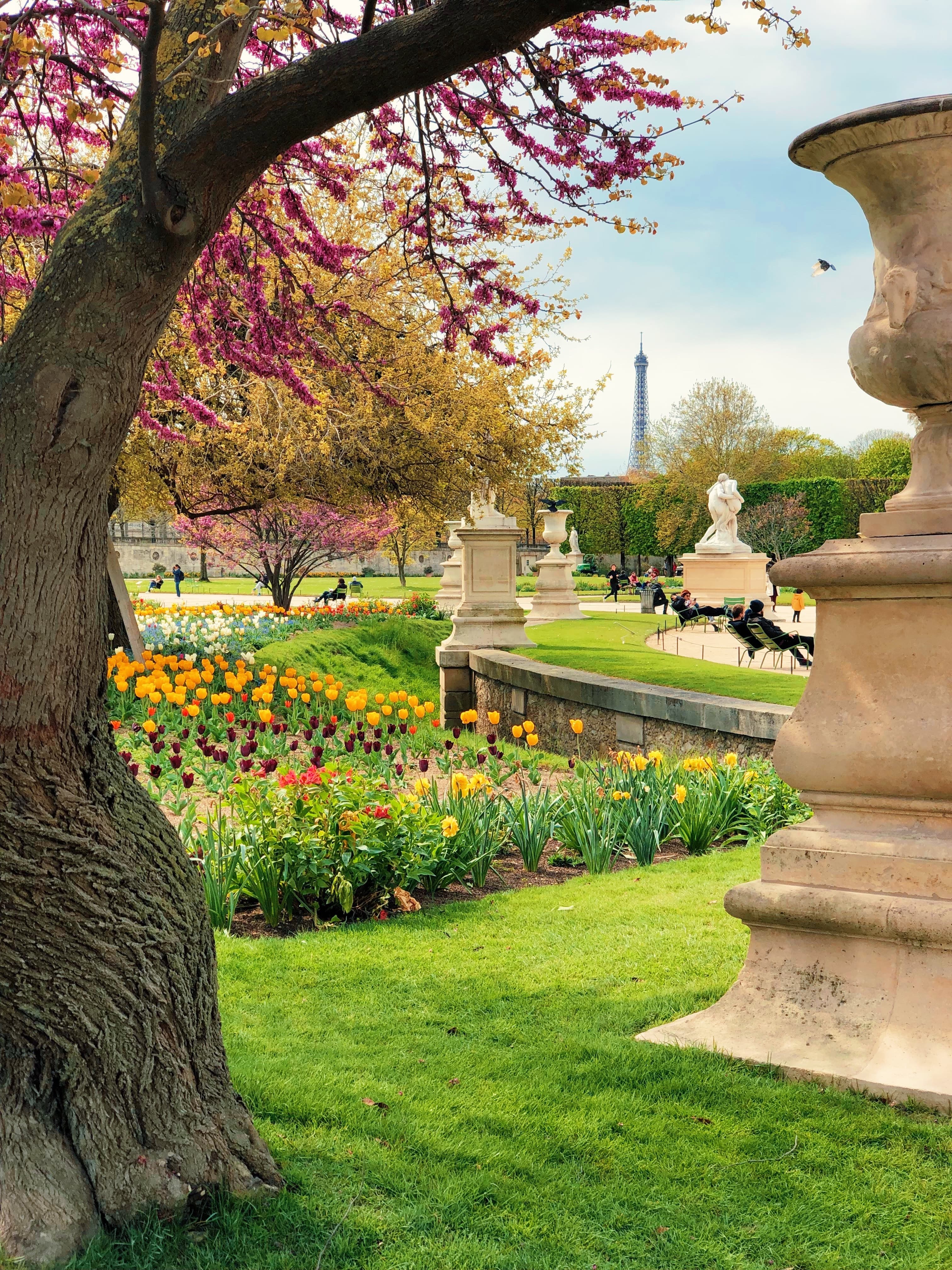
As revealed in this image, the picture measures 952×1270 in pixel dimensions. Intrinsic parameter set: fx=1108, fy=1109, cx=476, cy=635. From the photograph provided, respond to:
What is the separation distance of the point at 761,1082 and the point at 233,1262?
1.63 meters

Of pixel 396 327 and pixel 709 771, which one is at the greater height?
pixel 396 327

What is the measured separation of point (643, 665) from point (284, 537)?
10.9 meters

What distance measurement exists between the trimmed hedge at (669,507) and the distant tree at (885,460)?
2234mm

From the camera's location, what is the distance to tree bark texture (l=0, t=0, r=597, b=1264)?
86.6 inches

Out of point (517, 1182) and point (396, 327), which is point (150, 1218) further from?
point (396, 327)

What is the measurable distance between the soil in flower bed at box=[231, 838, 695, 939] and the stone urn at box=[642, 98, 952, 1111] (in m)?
2.02

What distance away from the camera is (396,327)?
1300 cm

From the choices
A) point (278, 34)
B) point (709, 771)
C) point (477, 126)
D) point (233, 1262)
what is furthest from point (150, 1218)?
point (709, 771)

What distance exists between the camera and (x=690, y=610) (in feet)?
60.7

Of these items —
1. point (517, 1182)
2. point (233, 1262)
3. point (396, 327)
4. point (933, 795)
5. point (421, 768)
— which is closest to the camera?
point (233, 1262)

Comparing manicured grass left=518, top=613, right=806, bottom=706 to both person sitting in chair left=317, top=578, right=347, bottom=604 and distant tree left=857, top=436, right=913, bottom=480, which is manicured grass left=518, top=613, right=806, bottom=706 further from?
distant tree left=857, top=436, right=913, bottom=480

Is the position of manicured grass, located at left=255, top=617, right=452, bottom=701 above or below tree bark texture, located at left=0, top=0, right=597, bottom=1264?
below

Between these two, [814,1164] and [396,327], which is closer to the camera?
[814,1164]

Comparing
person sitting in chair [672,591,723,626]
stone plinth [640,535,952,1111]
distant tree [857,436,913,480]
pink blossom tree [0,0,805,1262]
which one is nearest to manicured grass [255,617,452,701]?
person sitting in chair [672,591,723,626]
